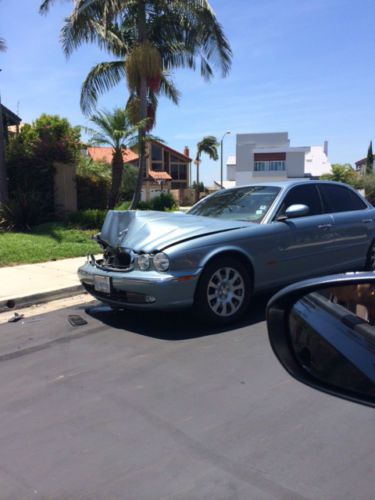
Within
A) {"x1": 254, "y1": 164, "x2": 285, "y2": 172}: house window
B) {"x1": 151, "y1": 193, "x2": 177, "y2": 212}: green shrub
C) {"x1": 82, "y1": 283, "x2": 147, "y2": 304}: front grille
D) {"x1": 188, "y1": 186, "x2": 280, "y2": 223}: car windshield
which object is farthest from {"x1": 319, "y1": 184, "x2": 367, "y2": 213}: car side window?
{"x1": 254, "y1": 164, "x2": 285, "y2": 172}: house window

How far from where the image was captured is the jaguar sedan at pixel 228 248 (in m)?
5.04

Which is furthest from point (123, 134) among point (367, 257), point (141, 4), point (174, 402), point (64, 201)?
point (174, 402)

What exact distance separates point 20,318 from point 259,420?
3980 millimetres

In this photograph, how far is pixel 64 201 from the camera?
595 inches

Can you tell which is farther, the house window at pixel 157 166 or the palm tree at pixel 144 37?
the house window at pixel 157 166

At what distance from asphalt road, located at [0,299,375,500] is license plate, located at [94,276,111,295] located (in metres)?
0.69

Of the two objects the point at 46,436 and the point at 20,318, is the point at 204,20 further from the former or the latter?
the point at 46,436

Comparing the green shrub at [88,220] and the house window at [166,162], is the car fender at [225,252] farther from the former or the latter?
the house window at [166,162]

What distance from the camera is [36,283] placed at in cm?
773

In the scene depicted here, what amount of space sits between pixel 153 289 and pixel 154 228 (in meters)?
0.85

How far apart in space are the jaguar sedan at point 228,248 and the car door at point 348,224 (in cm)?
2

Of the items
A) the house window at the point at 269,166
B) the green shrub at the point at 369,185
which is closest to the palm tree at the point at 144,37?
the green shrub at the point at 369,185

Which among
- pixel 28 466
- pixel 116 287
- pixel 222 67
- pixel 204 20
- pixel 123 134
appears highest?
pixel 204 20

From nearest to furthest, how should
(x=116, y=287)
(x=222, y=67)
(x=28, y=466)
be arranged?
(x=28, y=466) < (x=116, y=287) < (x=222, y=67)
